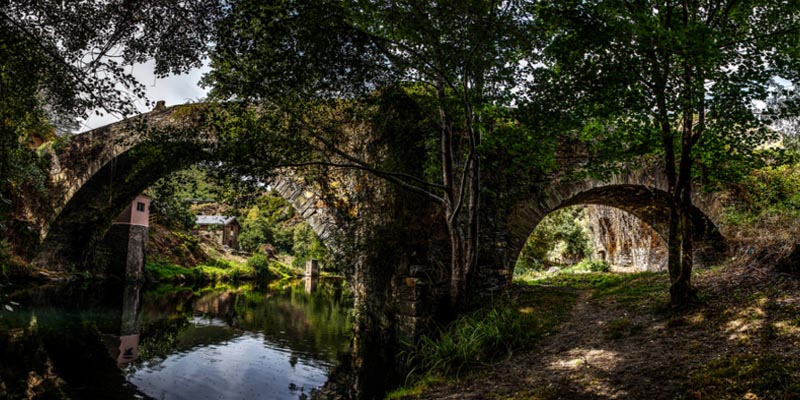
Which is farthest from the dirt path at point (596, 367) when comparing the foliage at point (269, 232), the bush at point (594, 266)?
the foliage at point (269, 232)

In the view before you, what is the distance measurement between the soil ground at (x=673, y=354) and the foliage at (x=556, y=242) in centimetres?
1251

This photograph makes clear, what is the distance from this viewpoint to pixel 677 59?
436 cm

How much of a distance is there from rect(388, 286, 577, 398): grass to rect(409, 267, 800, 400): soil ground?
23 cm

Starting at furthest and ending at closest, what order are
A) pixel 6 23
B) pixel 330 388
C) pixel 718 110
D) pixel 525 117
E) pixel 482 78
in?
pixel 482 78, pixel 330 388, pixel 525 117, pixel 718 110, pixel 6 23

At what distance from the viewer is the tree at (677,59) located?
3930 millimetres

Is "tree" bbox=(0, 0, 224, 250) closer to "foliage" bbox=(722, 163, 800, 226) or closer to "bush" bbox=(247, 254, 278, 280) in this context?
"foliage" bbox=(722, 163, 800, 226)

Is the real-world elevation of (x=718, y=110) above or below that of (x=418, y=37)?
below

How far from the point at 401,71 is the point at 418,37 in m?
0.53

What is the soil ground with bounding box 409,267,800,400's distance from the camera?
3.06 m

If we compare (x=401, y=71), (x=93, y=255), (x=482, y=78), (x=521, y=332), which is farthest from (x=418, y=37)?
(x=93, y=255)

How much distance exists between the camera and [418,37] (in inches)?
209

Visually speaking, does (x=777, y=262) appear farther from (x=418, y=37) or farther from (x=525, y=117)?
(x=418, y=37)

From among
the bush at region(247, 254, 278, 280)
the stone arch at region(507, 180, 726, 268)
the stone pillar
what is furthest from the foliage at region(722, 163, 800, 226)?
the bush at region(247, 254, 278, 280)

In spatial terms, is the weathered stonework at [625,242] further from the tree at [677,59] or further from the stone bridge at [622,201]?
the tree at [677,59]
